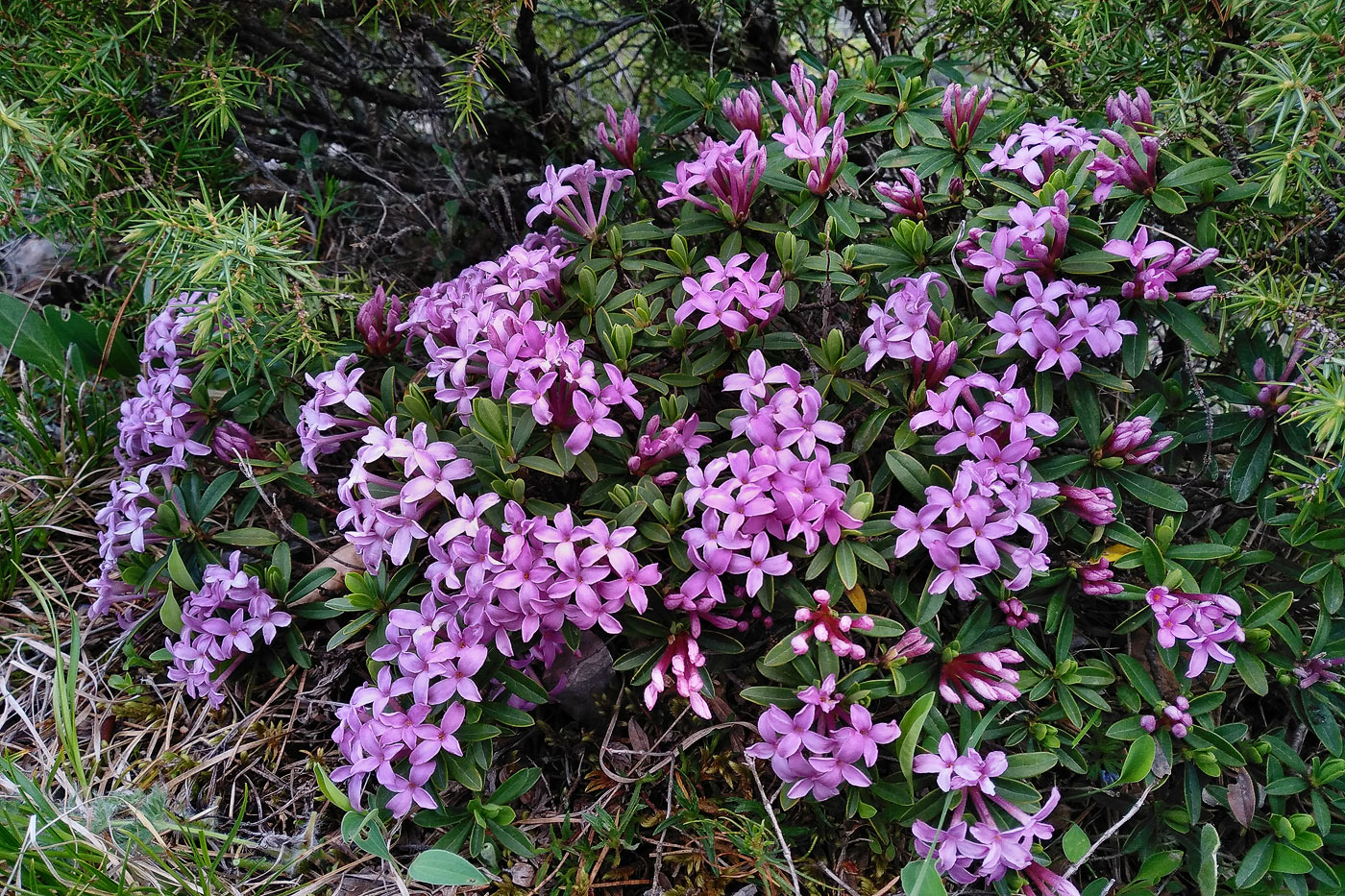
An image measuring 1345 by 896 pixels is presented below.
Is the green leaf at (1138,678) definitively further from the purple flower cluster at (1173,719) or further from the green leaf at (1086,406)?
the green leaf at (1086,406)

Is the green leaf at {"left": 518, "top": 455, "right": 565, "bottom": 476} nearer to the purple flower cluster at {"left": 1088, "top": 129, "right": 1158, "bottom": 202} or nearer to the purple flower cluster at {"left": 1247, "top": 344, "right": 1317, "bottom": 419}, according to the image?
the purple flower cluster at {"left": 1088, "top": 129, "right": 1158, "bottom": 202}

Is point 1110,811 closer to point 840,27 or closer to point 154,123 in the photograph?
point 840,27

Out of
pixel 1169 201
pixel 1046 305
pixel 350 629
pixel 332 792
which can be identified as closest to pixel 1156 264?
pixel 1169 201

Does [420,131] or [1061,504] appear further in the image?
[420,131]

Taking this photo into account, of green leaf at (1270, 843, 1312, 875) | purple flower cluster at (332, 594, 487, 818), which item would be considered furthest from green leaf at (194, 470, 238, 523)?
green leaf at (1270, 843, 1312, 875)

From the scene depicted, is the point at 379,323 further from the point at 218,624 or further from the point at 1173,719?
the point at 1173,719

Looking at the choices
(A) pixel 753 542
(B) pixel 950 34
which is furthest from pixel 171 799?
(B) pixel 950 34
